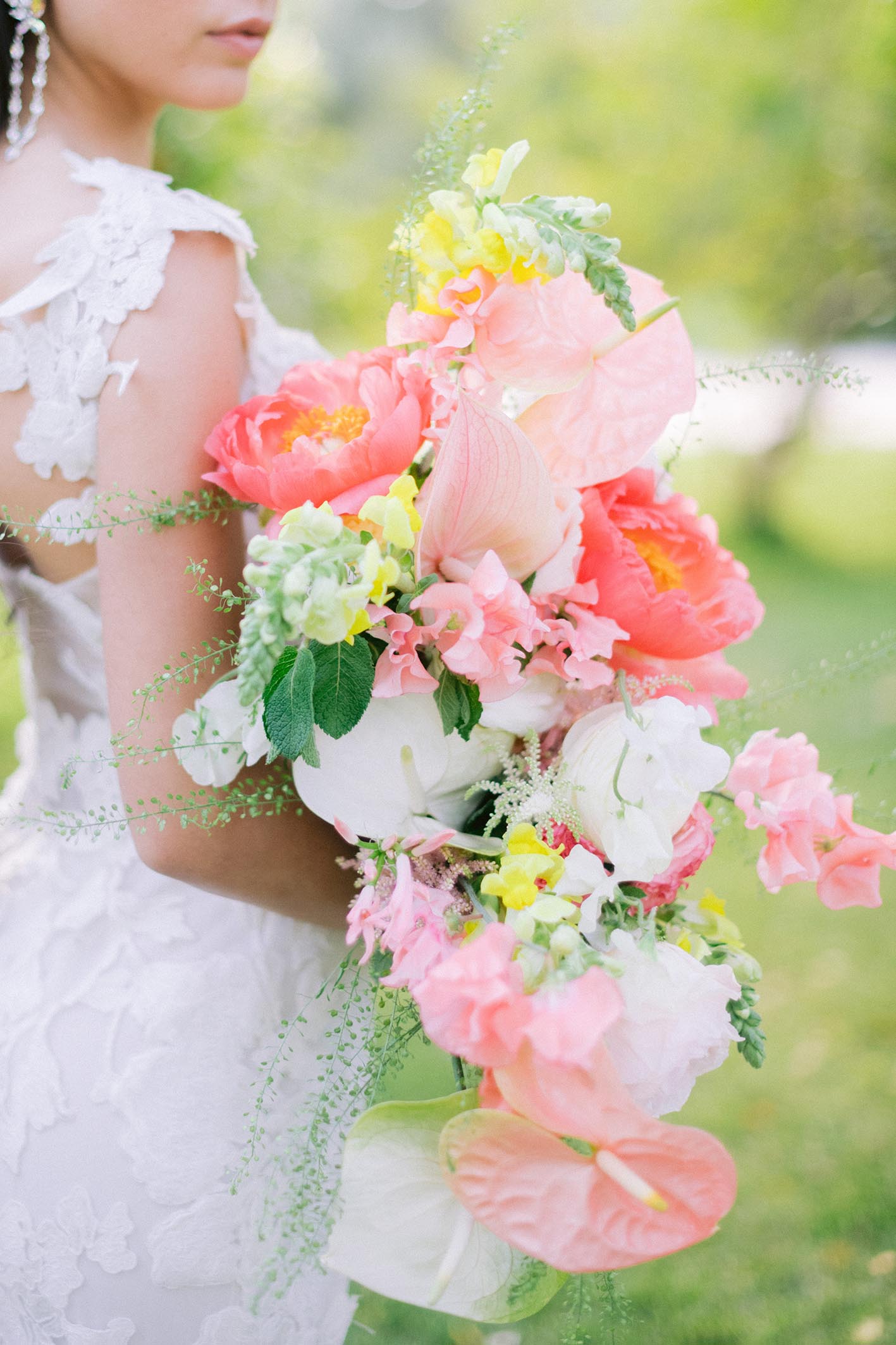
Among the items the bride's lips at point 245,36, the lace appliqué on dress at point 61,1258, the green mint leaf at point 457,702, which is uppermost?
the bride's lips at point 245,36

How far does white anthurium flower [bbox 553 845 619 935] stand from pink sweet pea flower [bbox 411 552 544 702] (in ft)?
0.55

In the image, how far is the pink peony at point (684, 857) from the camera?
1.00 meters

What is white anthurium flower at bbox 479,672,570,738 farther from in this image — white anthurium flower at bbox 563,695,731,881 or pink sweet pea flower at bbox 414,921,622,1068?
pink sweet pea flower at bbox 414,921,622,1068

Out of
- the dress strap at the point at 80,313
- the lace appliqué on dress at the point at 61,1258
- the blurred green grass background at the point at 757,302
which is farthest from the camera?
the blurred green grass background at the point at 757,302

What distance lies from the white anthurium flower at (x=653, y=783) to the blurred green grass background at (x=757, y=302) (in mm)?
773

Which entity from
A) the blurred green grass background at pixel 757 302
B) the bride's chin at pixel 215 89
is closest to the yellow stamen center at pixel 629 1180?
the blurred green grass background at pixel 757 302

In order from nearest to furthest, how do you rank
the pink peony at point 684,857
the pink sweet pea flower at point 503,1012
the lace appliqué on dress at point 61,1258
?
the pink sweet pea flower at point 503,1012
the pink peony at point 684,857
the lace appliqué on dress at point 61,1258

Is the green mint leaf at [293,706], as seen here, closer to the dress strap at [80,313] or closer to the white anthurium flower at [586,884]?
the white anthurium flower at [586,884]

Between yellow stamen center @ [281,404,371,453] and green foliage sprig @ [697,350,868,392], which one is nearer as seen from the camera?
yellow stamen center @ [281,404,371,453]

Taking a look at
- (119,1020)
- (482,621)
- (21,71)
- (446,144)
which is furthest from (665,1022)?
(21,71)

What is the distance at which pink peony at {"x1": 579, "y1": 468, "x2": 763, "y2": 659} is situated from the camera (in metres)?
1.05

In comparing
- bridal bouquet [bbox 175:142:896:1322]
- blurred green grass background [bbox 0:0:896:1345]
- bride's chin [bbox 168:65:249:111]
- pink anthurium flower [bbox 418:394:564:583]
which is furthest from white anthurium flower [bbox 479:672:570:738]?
bride's chin [bbox 168:65:249:111]

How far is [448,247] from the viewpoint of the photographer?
1018mm

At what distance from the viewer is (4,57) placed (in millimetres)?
1315
